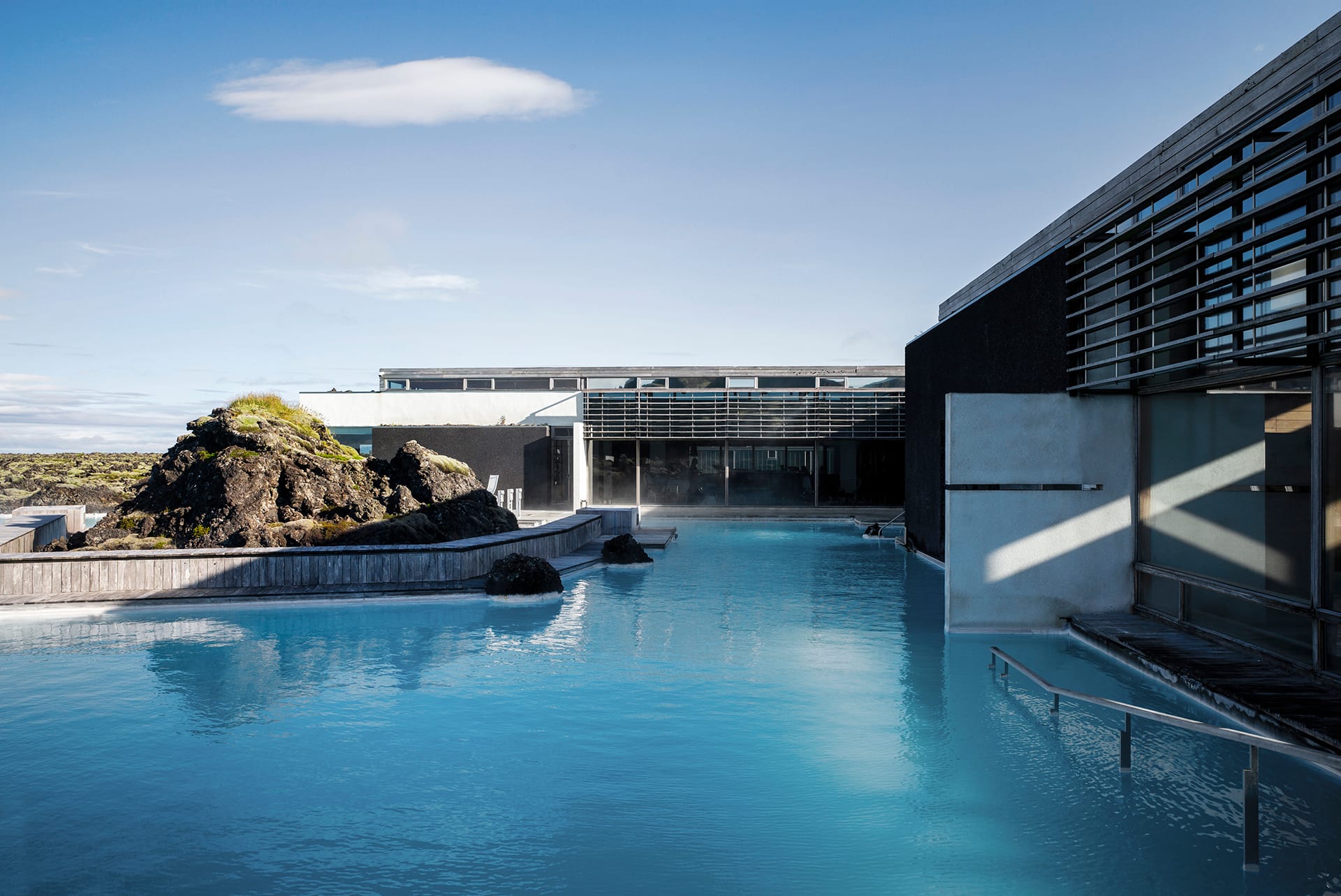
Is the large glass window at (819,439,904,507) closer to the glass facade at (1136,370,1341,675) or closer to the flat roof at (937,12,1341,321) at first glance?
the flat roof at (937,12,1341,321)

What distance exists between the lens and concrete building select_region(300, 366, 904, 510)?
25.8 meters

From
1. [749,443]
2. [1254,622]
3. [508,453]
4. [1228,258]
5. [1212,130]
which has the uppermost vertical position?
[1212,130]

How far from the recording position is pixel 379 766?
5340 mm

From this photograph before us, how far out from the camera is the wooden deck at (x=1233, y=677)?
518 cm

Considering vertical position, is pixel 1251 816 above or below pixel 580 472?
below

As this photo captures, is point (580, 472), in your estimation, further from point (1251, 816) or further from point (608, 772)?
point (1251, 816)

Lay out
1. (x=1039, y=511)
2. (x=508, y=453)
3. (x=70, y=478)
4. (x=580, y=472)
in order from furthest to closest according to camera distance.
→ (x=70, y=478) → (x=580, y=472) → (x=508, y=453) → (x=1039, y=511)

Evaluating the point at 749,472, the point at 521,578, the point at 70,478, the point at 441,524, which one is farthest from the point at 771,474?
the point at 70,478

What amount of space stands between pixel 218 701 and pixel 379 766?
Result: 2405 mm

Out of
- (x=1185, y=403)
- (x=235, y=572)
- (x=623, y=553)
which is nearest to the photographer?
(x=1185, y=403)

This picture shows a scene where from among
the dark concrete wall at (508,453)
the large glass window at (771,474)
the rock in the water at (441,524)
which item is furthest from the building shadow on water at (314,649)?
the large glass window at (771,474)

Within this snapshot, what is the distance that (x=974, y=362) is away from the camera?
1275 centimetres

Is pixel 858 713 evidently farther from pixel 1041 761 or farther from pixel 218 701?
pixel 218 701

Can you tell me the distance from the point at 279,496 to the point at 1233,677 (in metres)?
13.3
